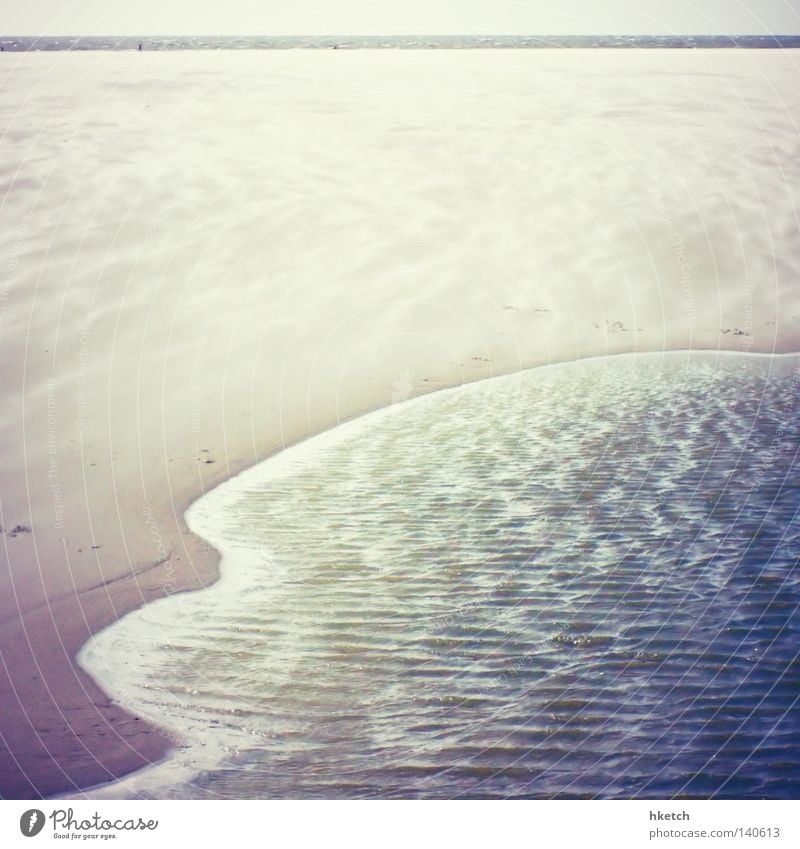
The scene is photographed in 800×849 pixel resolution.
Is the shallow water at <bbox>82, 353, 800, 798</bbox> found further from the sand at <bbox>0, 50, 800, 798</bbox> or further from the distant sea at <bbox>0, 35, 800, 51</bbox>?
the distant sea at <bbox>0, 35, 800, 51</bbox>

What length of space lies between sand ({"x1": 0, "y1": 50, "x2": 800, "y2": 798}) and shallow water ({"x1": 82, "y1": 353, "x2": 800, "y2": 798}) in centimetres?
26

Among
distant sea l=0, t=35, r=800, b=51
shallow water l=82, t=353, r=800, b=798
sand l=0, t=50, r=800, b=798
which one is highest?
distant sea l=0, t=35, r=800, b=51

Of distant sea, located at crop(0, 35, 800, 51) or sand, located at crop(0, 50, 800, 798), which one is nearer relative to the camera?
sand, located at crop(0, 50, 800, 798)

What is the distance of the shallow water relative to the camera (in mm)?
3457

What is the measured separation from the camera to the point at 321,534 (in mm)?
4848

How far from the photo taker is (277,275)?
7.21 meters

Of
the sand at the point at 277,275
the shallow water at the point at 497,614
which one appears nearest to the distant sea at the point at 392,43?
the sand at the point at 277,275

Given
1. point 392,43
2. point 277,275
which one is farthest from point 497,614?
point 392,43

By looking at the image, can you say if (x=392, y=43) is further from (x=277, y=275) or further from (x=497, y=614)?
(x=497, y=614)

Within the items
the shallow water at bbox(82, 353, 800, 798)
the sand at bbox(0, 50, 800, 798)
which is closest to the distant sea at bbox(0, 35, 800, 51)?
the sand at bbox(0, 50, 800, 798)

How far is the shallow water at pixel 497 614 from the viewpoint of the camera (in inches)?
136

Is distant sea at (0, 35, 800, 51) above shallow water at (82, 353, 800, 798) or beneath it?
above

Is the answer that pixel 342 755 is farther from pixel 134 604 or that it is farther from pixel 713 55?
pixel 713 55
